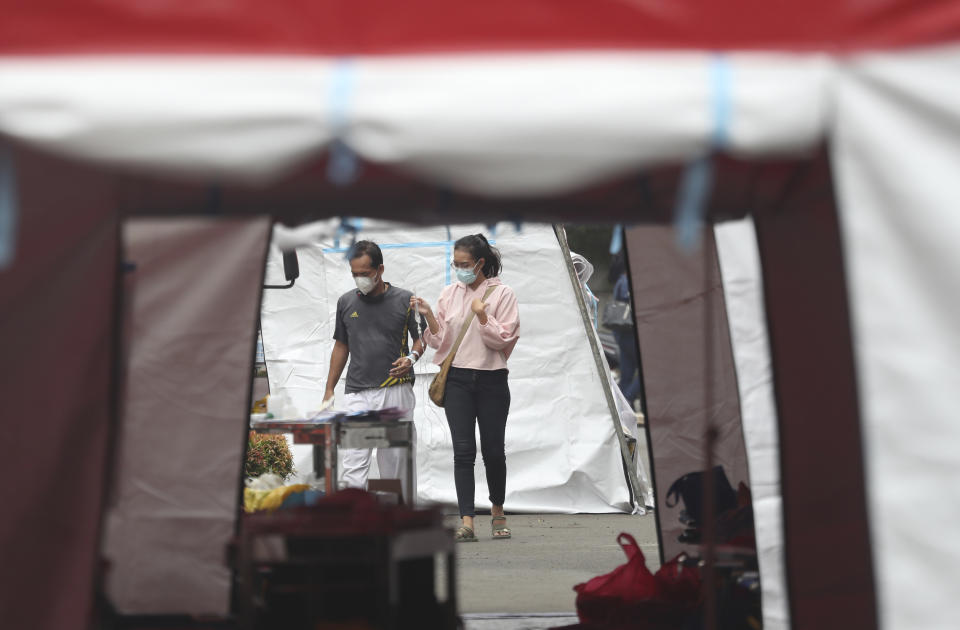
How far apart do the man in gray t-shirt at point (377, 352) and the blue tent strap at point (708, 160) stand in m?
4.80

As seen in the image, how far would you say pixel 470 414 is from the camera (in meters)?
7.57

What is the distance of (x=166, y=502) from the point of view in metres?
5.30

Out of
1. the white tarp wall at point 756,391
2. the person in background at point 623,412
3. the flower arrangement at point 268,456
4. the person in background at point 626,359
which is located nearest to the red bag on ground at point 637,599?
the white tarp wall at point 756,391

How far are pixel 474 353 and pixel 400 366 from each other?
20.0 inches

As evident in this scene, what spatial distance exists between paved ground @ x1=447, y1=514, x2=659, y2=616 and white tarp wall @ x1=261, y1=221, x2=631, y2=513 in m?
0.28

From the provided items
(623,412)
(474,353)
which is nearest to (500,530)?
(474,353)

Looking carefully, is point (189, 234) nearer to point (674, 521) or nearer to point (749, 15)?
point (674, 521)

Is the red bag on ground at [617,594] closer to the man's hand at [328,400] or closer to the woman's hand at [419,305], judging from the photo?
the man's hand at [328,400]

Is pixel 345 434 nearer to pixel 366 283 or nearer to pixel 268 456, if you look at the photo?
pixel 366 283

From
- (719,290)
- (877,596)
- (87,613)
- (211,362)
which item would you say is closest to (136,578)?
(211,362)

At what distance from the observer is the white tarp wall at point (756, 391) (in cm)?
484

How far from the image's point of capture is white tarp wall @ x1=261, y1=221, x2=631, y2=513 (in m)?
9.12

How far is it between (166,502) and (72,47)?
→ 322 centimetres

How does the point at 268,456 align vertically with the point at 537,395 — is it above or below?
below
